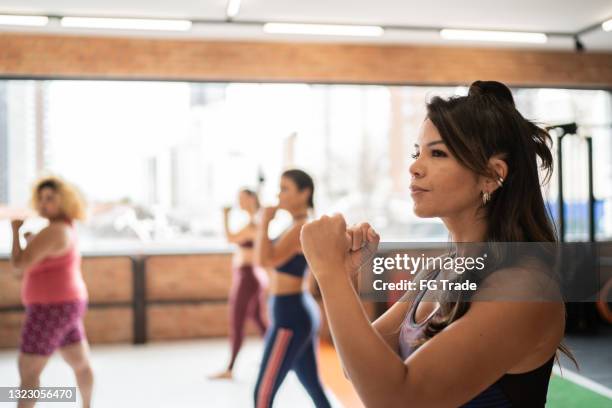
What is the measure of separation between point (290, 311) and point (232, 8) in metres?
2.95

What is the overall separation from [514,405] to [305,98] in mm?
5615

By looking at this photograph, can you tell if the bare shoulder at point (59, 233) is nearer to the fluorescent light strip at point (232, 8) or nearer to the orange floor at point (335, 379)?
the orange floor at point (335, 379)

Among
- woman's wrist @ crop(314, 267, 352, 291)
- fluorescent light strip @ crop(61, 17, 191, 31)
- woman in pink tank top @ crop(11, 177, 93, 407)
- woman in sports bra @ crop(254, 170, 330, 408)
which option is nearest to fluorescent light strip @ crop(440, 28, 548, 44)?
fluorescent light strip @ crop(61, 17, 191, 31)

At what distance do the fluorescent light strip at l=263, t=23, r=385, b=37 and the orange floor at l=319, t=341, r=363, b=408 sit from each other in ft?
9.72

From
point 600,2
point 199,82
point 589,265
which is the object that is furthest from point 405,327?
point 199,82

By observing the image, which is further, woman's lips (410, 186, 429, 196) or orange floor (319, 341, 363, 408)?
orange floor (319, 341, 363, 408)

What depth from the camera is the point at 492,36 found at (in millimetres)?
5871

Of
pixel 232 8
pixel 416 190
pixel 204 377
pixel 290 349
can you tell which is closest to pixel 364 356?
pixel 416 190

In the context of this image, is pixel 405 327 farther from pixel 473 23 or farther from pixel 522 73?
pixel 522 73

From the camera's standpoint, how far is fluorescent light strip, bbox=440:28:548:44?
5.80 meters

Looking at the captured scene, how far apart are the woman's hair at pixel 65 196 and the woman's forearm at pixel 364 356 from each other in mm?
2671

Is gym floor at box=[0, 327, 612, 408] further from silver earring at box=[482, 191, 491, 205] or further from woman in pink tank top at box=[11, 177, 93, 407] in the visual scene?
silver earring at box=[482, 191, 491, 205]

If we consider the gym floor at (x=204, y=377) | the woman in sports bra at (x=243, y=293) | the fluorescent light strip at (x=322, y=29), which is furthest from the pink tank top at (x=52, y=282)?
the fluorescent light strip at (x=322, y=29)

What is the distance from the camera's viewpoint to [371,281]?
113 cm
